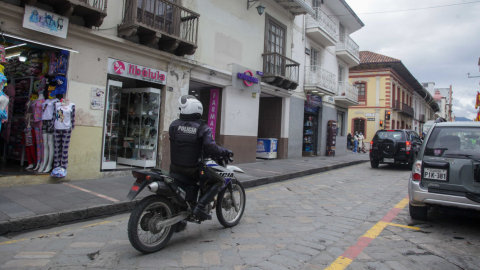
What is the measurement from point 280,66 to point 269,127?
9.64 feet

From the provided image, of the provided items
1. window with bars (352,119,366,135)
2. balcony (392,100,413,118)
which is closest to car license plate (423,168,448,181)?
window with bars (352,119,366,135)

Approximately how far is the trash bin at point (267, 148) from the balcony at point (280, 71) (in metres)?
2.56

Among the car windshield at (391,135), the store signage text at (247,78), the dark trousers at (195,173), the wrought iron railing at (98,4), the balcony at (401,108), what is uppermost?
the balcony at (401,108)

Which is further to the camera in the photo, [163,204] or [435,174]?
[435,174]

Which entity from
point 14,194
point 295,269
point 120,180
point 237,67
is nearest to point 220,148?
point 295,269

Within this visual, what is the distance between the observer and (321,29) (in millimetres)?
16469

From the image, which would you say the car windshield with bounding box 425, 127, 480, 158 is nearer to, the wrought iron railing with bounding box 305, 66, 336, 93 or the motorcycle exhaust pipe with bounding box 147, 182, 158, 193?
the motorcycle exhaust pipe with bounding box 147, 182, 158, 193

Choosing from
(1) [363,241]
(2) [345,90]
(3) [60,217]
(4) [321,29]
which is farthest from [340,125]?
(3) [60,217]

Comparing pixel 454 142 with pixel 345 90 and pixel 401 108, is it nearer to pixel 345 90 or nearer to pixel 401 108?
pixel 345 90

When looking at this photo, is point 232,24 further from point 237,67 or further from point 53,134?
point 53,134

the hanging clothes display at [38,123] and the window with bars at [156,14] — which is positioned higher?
the window with bars at [156,14]

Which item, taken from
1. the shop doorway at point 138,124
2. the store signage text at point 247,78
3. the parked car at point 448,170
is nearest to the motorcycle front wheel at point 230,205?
Result: the parked car at point 448,170

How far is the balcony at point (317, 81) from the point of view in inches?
653

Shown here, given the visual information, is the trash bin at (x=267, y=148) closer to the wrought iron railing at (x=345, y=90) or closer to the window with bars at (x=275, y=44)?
the window with bars at (x=275, y=44)
